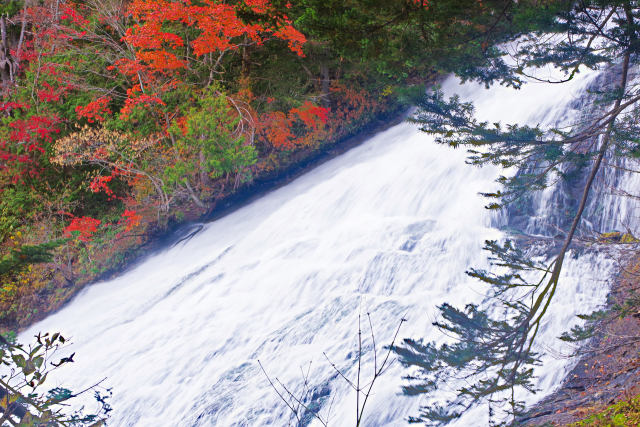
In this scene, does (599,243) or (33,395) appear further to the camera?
(599,243)

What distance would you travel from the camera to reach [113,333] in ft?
27.4

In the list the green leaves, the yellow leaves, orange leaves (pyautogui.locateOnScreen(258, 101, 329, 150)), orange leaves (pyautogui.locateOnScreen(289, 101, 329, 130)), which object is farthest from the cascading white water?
the green leaves

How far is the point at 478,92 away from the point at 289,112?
4.15m

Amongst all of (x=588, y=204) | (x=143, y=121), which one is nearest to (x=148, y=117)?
(x=143, y=121)

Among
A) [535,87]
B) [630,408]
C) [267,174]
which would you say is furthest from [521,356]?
[267,174]

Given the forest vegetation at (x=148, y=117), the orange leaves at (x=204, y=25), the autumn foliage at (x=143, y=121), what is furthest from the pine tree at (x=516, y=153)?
the autumn foliage at (x=143, y=121)

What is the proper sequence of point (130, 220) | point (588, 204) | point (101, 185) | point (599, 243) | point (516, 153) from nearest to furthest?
1. point (516, 153)
2. point (599, 243)
3. point (588, 204)
4. point (130, 220)
5. point (101, 185)

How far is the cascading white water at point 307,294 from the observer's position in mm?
6125

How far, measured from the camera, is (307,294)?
745 cm

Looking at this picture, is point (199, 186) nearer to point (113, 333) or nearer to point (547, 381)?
point (113, 333)

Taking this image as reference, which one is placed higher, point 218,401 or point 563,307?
point 218,401

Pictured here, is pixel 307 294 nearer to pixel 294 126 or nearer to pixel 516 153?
pixel 516 153

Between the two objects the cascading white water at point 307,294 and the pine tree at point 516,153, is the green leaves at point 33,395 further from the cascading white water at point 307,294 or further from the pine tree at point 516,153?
the cascading white water at point 307,294

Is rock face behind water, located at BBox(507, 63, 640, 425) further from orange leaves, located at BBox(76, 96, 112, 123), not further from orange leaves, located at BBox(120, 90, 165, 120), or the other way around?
orange leaves, located at BBox(76, 96, 112, 123)
